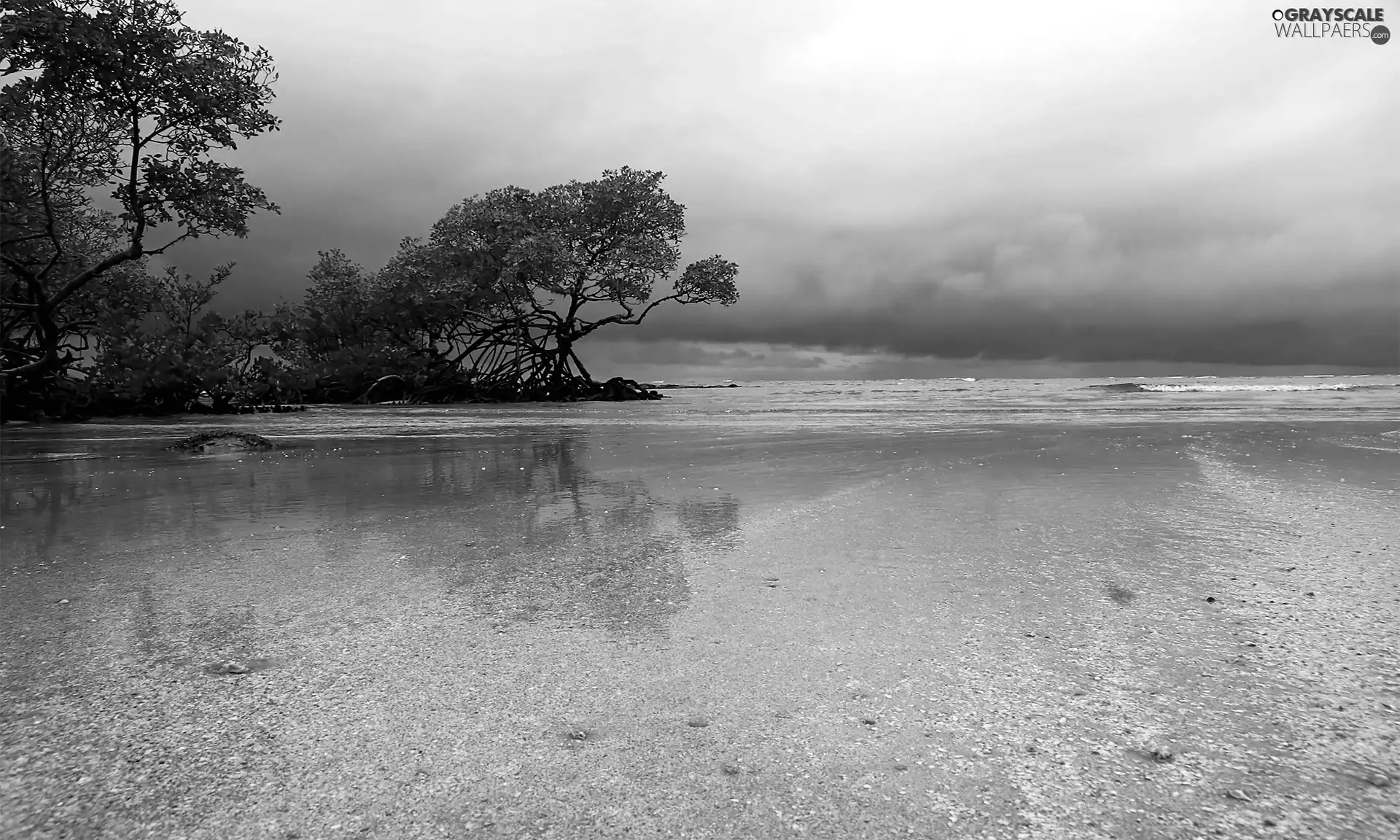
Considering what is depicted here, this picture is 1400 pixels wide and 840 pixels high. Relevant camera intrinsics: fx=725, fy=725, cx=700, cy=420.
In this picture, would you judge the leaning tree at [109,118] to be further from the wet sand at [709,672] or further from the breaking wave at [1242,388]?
the breaking wave at [1242,388]

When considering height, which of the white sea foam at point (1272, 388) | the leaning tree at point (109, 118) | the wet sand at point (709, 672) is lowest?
the white sea foam at point (1272, 388)

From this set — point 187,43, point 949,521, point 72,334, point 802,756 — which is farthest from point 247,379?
point 802,756

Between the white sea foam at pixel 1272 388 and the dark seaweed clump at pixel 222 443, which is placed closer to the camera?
the dark seaweed clump at pixel 222 443

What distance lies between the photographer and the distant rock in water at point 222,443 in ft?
28.0

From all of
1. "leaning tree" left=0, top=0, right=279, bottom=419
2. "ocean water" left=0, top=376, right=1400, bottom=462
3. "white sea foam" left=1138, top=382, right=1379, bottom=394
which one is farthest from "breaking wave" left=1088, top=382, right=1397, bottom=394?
"leaning tree" left=0, top=0, right=279, bottom=419

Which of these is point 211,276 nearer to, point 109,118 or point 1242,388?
point 109,118

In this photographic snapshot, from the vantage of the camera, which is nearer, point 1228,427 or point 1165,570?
point 1165,570

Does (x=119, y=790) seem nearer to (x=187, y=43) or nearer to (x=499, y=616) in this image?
(x=499, y=616)

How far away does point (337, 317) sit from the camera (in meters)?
29.3

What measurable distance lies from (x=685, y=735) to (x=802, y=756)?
0.87ft

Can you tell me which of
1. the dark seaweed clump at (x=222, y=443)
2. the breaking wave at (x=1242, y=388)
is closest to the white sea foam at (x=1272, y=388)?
the breaking wave at (x=1242, y=388)

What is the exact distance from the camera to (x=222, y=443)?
871 centimetres

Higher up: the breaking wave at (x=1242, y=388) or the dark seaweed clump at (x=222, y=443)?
the dark seaweed clump at (x=222, y=443)

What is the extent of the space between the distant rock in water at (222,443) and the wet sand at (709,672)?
4.41 m
